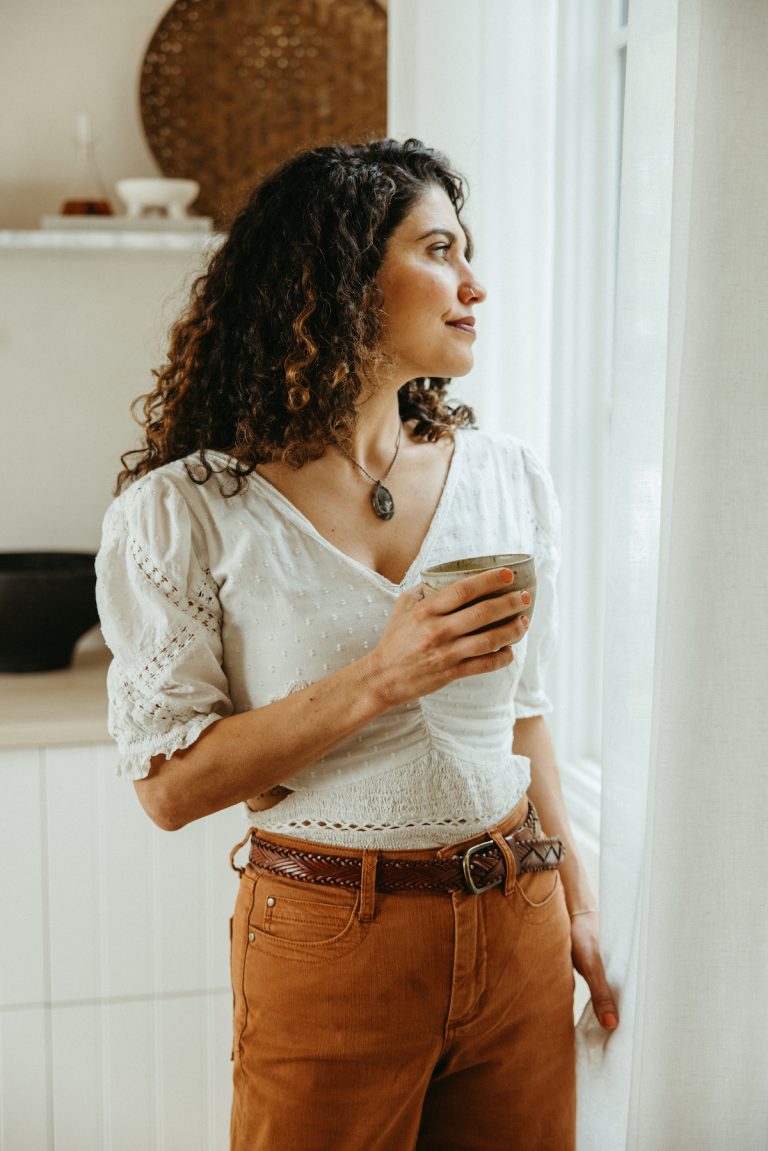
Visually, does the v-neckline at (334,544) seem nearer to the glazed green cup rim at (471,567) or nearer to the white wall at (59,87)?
the glazed green cup rim at (471,567)

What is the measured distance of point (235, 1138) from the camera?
3.93 ft

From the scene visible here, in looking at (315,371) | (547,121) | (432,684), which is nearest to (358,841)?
(432,684)

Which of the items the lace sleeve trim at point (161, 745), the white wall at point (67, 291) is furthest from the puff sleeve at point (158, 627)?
the white wall at point (67, 291)

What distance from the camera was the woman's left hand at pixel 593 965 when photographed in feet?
3.82

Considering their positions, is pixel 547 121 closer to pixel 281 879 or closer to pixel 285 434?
pixel 285 434

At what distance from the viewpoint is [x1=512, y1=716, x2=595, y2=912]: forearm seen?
1332 millimetres

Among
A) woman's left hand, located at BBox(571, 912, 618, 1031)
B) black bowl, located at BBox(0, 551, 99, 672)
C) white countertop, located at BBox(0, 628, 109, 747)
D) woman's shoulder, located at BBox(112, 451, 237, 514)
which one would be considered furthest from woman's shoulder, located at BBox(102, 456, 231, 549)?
black bowl, located at BBox(0, 551, 99, 672)

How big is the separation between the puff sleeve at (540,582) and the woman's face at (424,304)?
0.18 meters

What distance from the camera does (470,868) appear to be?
1126 millimetres

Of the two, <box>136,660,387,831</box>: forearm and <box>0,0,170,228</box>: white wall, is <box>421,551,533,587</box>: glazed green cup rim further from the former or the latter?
<box>0,0,170,228</box>: white wall

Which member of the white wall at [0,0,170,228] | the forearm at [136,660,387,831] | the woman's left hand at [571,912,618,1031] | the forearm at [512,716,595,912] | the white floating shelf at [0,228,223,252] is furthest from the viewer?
the white wall at [0,0,170,228]

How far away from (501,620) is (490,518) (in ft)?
1.01

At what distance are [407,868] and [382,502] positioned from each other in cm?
38

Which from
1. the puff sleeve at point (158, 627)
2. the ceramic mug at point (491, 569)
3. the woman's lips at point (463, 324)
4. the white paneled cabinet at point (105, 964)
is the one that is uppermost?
the woman's lips at point (463, 324)
